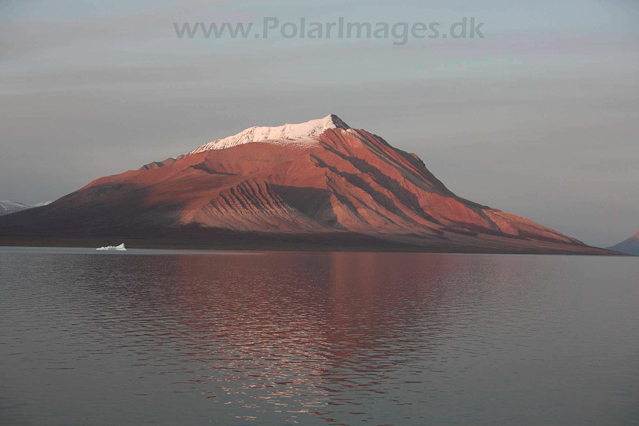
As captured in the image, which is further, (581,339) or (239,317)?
(239,317)

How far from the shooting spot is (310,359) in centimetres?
3262

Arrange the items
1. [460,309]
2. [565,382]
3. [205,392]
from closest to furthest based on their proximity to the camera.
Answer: [205,392] → [565,382] → [460,309]

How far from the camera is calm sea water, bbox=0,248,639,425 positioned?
24.0 metres

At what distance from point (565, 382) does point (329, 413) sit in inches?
432

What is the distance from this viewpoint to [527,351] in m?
36.3

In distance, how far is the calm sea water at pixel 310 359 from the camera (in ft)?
78.6

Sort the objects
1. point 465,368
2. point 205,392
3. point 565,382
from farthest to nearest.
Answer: point 465,368 → point 565,382 → point 205,392

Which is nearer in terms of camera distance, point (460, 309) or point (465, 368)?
point (465, 368)

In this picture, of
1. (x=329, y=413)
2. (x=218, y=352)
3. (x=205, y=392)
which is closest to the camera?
(x=329, y=413)

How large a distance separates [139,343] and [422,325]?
1742cm

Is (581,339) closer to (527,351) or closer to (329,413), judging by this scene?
(527,351)

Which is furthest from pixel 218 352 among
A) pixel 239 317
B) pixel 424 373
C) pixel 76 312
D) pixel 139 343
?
pixel 76 312

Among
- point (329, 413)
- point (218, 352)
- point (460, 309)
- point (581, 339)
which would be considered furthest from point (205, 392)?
point (460, 309)

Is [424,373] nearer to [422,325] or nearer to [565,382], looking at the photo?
[565,382]
